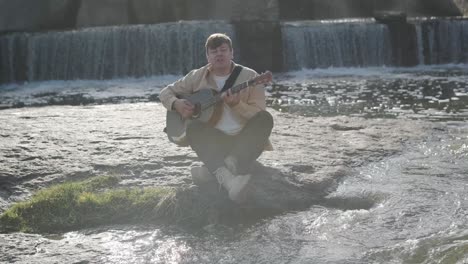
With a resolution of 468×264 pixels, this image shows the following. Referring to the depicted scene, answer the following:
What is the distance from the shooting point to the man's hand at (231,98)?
454cm

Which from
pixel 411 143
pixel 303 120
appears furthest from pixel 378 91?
pixel 411 143

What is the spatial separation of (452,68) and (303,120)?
474 inches

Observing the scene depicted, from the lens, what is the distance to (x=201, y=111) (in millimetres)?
4680

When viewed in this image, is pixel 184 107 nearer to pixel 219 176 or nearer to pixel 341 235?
pixel 219 176

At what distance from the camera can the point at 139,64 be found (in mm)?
18594

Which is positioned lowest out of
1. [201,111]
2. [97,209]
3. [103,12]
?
[97,209]

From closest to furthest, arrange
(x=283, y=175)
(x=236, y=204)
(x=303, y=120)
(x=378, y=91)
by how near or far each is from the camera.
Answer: (x=236, y=204) < (x=283, y=175) < (x=303, y=120) < (x=378, y=91)

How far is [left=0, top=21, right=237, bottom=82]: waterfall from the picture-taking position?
18.5 meters

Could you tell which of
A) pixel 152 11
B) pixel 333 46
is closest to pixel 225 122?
pixel 333 46

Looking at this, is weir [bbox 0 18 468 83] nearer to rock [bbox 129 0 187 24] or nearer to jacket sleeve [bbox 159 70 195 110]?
rock [bbox 129 0 187 24]

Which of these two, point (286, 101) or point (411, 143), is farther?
point (286, 101)

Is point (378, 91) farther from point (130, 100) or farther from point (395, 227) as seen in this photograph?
point (395, 227)

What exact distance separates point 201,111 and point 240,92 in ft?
1.07

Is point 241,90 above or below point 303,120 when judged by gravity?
above
